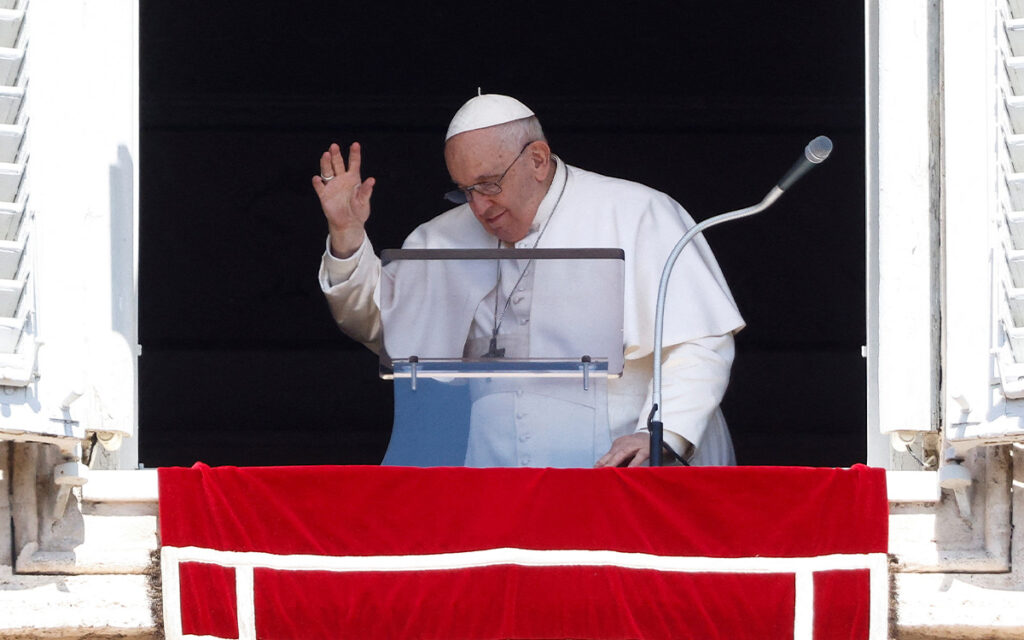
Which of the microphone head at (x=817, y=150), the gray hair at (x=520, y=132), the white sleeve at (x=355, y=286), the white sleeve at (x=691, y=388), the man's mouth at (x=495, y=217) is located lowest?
the white sleeve at (x=691, y=388)

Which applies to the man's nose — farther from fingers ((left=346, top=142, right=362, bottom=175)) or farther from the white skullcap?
fingers ((left=346, top=142, right=362, bottom=175))

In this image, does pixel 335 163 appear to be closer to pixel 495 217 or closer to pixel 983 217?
pixel 495 217

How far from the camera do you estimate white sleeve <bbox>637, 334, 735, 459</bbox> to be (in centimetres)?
553

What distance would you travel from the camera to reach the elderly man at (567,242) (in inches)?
221

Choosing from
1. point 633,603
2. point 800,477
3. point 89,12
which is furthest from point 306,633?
point 89,12

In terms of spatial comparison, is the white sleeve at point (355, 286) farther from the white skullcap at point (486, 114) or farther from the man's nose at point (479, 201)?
the white skullcap at point (486, 114)

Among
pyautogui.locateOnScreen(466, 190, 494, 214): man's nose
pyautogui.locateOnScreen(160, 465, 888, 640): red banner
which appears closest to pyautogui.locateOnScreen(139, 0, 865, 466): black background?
pyautogui.locateOnScreen(466, 190, 494, 214): man's nose

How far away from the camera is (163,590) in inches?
197

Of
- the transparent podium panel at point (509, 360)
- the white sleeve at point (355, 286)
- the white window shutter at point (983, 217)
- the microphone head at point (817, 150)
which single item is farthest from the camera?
the white sleeve at point (355, 286)

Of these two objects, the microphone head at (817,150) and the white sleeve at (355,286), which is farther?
the white sleeve at (355,286)

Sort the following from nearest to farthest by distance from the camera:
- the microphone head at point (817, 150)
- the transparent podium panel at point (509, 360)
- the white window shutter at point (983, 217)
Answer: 1. the microphone head at point (817, 150)
2. the white window shutter at point (983, 217)
3. the transparent podium panel at point (509, 360)

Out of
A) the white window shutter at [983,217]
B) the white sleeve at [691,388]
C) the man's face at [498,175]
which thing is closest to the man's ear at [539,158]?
the man's face at [498,175]

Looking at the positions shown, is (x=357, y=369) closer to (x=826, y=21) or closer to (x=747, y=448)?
(x=747, y=448)

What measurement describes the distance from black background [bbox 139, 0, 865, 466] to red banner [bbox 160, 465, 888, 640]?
305 cm
